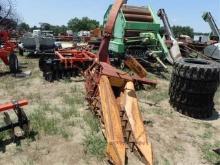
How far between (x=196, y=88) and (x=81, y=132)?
2685mm

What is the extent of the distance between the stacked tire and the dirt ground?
203 millimetres

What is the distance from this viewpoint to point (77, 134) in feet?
17.9

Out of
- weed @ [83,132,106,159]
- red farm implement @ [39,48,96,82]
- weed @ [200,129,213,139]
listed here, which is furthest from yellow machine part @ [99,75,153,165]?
red farm implement @ [39,48,96,82]

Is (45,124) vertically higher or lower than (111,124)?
lower

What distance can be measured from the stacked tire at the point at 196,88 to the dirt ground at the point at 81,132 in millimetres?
203

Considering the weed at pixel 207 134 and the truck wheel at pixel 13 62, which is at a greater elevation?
the truck wheel at pixel 13 62

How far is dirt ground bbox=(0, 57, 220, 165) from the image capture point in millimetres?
4719

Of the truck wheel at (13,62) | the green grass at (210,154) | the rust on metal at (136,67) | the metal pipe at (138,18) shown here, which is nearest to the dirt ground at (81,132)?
the green grass at (210,154)

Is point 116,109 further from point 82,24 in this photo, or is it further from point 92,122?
point 82,24

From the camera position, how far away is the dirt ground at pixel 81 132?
15.5 ft

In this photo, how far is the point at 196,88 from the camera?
6816 mm

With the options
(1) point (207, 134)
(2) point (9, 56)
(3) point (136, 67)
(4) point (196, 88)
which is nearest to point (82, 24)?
(2) point (9, 56)

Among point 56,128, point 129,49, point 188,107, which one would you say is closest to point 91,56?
point 129,49

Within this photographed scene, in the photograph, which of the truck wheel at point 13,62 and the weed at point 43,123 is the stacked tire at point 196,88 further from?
the truck wheel at point 13,62
